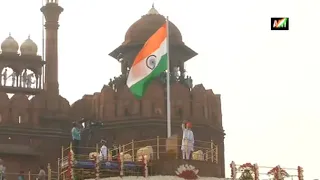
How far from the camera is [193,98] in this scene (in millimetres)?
36688

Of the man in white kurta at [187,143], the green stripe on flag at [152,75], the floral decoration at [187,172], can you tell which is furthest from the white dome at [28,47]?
the floral decoration at [187,172]

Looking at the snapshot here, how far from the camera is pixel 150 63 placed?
28.4 meters

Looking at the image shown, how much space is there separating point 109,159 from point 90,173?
1.07 m

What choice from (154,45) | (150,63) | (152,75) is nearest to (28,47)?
(154,45)

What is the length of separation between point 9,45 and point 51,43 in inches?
71.1

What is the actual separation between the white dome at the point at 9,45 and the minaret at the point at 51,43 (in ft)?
4.38

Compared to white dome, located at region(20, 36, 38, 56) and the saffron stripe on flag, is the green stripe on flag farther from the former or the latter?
white dome, located at region(20, 36, 38, 56)

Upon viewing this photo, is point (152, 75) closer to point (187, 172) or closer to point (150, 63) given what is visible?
point (150, 63)

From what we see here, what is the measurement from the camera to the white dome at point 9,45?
39219mm

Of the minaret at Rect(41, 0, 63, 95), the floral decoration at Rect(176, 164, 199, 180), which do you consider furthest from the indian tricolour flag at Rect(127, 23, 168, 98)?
the minaret at Rect(41, 0, 63, 95)

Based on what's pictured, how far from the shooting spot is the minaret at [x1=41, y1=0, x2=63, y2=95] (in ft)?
128

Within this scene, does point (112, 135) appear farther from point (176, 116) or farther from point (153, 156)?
point (153, 156)

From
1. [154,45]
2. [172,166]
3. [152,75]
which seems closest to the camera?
[172,166]

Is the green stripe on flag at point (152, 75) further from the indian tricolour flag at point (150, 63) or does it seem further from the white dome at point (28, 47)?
the white dome at point (28, 47)
